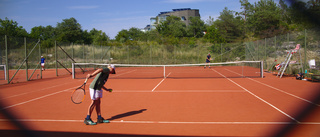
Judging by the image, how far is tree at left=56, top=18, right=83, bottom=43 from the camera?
47.7 meters

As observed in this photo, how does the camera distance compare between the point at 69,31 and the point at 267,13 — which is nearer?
the point at 267,13

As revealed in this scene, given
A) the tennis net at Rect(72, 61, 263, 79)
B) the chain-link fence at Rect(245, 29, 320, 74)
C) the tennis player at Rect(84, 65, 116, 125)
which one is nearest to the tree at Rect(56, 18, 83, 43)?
the tennis net at Rect(72, 61, 263, 79)

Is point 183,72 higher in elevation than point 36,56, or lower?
lower

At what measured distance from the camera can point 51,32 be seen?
52062 mm

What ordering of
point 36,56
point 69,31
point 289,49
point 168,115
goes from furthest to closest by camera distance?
point 69,31 < point 36,56 < point 289,49 < point 168,115

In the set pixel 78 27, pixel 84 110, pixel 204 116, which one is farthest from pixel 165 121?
pixel 78 27

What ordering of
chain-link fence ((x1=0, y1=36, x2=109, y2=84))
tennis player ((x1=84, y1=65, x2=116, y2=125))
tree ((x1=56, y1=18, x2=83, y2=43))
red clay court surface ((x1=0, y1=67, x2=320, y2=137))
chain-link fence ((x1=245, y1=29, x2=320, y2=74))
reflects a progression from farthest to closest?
1. tree ((x1=56, y1=18, x2=83, y2=43))
2. chain-link fence ((x1=0, y1=36, x2=109, y2=84))
3. chain-link fence ((x1=245, y1=29, x2=320, y2=74))
4. tennis player ((x1=84, y1=65, x2=116, y2=125))
5. red clay court surface ((x1=0, y1=67, x2=320, y2=137))

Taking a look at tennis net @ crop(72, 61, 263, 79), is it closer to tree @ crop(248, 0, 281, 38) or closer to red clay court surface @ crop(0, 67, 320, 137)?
tree @ crop(248, 0, 281, 38)

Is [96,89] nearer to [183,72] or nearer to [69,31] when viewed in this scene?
[183,72]

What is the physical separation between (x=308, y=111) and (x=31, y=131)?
17.3 ft

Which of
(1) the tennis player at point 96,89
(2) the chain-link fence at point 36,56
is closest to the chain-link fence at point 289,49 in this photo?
(1) the tennis player at point 96,89

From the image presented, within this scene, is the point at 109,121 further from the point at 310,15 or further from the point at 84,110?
the point at 310,15

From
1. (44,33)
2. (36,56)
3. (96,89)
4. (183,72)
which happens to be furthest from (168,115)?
(44,33)

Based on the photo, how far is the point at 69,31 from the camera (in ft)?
158
